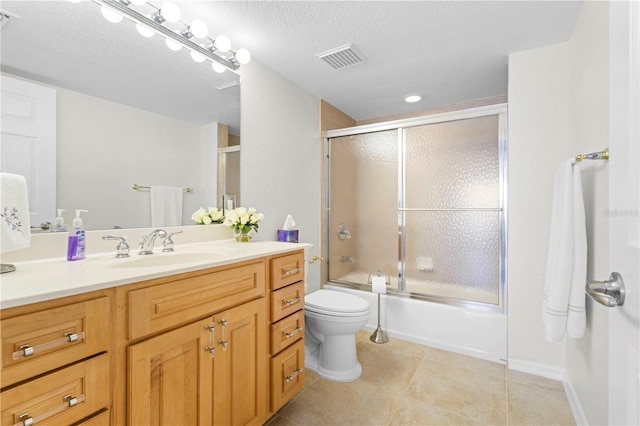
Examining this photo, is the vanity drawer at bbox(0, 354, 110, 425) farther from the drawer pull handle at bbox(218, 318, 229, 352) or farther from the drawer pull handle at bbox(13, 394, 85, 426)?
the drawer pull handle at bbox(218, 318, 229, 352)

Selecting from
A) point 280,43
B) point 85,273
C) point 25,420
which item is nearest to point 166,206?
point 85,273

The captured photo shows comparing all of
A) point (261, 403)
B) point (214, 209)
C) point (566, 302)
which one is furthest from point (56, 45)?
point (566, 302)

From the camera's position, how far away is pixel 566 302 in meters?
1.41

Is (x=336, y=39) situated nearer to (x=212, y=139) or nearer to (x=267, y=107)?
(x=267, y=107)

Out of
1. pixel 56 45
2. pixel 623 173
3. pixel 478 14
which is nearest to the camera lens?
pixel 623 173

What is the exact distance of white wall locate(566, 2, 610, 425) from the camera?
1232mm

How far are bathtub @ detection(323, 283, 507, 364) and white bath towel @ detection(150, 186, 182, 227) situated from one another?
180cm

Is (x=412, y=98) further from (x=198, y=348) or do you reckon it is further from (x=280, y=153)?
(x=198, y=348)

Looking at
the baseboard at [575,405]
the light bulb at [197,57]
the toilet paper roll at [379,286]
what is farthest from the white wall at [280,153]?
the baseboard at [575,405]

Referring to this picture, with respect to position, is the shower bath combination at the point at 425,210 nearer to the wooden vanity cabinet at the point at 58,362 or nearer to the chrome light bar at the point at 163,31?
the chrome light bar at the point at 163,31

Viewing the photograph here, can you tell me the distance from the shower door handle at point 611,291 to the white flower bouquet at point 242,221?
5.11 feet

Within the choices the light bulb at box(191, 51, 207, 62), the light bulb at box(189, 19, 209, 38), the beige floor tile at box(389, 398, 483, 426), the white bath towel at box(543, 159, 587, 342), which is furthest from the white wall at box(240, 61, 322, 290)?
the white bath towel at box(543, 159, 587, 342)

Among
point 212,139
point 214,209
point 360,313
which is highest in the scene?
point 212,139

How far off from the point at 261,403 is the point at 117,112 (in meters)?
1.54
